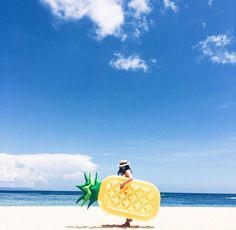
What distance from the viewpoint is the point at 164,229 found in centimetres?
1018

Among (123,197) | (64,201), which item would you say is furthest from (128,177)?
(64,201)

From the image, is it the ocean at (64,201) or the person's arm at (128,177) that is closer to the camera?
the person's arm at (128,177)

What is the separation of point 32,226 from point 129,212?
8.89 ft

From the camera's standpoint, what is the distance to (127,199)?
33.3ft

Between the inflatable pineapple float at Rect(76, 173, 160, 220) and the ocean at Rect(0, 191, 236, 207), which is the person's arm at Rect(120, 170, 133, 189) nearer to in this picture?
the inflatable pineapple float at Rect(76, 173, 160, 220)

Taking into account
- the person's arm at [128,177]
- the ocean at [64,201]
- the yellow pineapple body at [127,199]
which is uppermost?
the ocean at [64,201]

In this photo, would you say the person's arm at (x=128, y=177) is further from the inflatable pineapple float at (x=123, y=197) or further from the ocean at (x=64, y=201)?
the ocean at (x=64, y=201)

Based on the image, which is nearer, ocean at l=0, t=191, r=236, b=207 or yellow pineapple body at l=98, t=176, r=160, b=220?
yellow pineapple body at l=98, t=176, r=160, b=220

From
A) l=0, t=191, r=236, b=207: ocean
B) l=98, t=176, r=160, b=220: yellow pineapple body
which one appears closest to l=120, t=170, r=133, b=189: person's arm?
l=98, t=176, r=160, b=220: yellow pineapple body

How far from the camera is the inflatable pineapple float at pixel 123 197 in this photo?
10.1m

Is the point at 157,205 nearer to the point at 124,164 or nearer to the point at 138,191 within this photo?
the point at 138,191

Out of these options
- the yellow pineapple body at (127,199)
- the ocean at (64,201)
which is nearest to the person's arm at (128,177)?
the yellow pineapple body at (127,199)

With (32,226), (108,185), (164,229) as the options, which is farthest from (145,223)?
(32,226)

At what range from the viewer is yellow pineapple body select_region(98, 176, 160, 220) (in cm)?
1010
